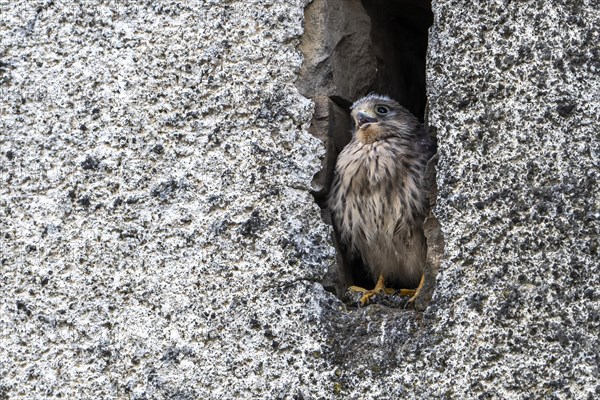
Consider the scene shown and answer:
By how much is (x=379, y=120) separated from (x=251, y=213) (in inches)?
30.9

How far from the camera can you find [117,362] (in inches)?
113

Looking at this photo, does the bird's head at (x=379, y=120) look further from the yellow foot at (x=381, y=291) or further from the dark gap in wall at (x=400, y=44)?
the yellow foot at (x=381, y=291)

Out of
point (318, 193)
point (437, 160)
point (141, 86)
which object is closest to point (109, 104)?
point (141, 86)

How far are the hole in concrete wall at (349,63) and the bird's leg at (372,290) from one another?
0.06 m

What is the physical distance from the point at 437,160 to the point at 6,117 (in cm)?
128

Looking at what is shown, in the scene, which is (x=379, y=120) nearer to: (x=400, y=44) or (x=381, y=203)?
(x=381, y=203)

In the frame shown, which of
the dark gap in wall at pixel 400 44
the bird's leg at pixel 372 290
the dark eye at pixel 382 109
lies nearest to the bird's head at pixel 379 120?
the dark eye at pixel 382 109

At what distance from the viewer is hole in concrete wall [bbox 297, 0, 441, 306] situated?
3086 millimetres

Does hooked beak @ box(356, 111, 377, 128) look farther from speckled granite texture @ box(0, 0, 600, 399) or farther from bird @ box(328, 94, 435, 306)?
speckled granite texture @ box(0, 0, 600, 399)

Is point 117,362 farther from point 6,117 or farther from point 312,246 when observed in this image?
point 6,117

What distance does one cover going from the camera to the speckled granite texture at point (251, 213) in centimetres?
262

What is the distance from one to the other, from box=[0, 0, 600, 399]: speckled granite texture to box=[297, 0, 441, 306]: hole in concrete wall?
80mm

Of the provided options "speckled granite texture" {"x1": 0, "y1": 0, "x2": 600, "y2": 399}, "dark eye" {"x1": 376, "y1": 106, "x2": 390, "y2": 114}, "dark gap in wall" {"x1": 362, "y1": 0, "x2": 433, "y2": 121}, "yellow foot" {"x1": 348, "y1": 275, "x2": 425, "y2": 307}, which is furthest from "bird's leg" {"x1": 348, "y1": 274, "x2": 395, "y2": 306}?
"dark gap in wall" {"x1": 362, "y1": 0, "x2": 433, "y2": 121}

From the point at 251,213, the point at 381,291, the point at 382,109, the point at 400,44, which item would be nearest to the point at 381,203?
the point at 381,291
